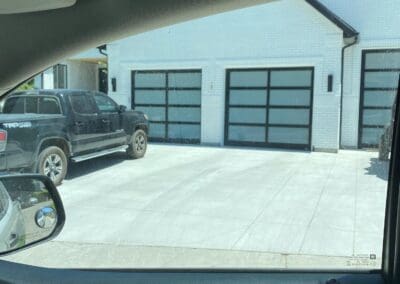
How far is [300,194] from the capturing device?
659 cm

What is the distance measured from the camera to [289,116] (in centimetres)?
1398

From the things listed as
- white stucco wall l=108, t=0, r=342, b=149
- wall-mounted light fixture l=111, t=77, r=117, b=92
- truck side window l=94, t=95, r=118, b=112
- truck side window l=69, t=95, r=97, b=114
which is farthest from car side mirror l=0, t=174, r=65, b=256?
white stucco wall l=108, t=0, r=342, b=149

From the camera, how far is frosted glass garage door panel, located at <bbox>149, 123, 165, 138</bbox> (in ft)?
44.8

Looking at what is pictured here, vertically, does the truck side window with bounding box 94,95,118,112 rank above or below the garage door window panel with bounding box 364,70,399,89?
below

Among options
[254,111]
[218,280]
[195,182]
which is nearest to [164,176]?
[195,182]

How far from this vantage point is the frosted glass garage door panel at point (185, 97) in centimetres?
1445

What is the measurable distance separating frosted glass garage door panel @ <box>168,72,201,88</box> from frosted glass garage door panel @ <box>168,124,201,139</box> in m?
1.23

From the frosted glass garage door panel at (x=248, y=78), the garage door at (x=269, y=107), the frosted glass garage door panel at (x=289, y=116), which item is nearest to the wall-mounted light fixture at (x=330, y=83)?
the garage door at (x=269, y=107)

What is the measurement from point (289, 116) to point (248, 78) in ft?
5.65

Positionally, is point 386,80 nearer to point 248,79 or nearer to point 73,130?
point 73,130

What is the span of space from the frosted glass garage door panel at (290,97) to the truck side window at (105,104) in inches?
207

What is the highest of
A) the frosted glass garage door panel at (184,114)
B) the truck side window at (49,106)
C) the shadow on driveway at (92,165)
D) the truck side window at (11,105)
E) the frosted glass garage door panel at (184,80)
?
the frosted glass garage door panel at (184,80)

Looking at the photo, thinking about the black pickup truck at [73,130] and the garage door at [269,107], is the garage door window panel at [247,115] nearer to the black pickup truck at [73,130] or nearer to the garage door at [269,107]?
the garage door at [269,107]

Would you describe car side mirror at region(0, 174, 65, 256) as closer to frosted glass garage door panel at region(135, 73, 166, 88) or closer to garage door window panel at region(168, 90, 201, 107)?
frosted glass garage door panel at region(135, 73, 166, 88)
